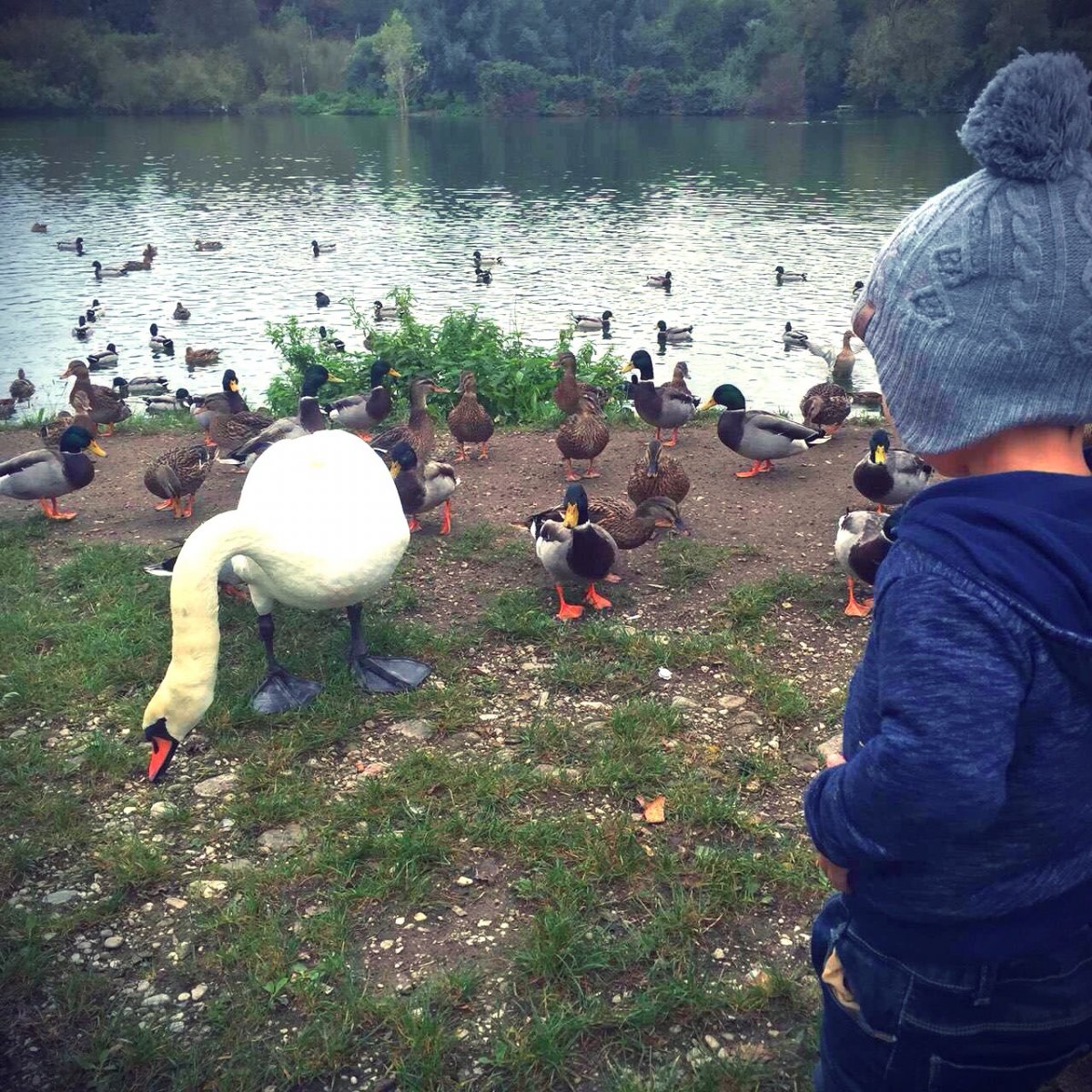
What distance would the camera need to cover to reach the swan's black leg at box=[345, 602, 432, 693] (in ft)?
16.9

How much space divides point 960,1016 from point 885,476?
19.4 feet

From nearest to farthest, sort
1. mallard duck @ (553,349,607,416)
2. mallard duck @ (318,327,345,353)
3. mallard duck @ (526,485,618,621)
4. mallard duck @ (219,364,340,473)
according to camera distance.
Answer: mallard duck @ (526,485,618,621) < mallard duck @ (219,364,340,473) < mallard duck @ (553,349,607,416) < mallard duck @ (318,327,345,353)

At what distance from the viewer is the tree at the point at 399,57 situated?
59.8 meters

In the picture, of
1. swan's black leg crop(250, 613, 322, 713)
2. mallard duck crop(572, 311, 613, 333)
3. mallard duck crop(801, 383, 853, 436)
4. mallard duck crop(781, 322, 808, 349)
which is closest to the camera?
swan's black leg crop(250, 613, 322, 713)

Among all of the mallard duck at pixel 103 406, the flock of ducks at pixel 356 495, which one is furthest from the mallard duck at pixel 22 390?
the mallard duck at pixel 103 406

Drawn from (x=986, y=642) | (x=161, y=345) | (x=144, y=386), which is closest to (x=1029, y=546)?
(x=986, y=642)

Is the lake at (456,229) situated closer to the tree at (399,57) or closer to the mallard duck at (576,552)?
the mallard duck at (576,552)

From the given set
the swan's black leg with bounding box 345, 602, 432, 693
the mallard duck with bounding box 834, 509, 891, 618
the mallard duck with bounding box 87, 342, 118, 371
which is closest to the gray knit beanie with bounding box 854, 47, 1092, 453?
the swan's black leg with bounding box 345, 602, 432, 693

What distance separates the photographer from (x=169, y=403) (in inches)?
533

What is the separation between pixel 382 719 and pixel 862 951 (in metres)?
3.34

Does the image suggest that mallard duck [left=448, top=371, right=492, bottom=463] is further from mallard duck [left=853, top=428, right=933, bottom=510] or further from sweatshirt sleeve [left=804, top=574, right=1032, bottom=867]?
sweatshirt sleeve [left=804, top=574, right=1032, bottom=867]

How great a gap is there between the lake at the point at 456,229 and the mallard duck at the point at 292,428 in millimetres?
3748

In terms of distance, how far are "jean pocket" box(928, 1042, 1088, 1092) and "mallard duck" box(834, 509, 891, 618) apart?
3933 millimetres

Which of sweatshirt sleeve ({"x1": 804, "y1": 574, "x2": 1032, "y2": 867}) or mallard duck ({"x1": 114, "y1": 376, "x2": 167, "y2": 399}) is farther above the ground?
sweatshirt sleeve ({"x1": 804, "y1": 574, "x2": 1032, "y2": 867})
